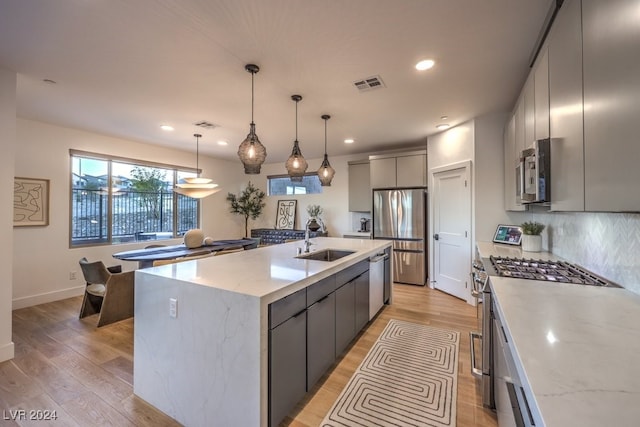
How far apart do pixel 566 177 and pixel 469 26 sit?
4.12 feet

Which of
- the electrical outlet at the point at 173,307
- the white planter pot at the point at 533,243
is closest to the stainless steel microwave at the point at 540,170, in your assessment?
the white planter pot at the point at 533,243

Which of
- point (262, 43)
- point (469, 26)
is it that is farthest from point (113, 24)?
point (469, 26)

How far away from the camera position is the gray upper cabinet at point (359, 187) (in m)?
5.64

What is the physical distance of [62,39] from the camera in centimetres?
200

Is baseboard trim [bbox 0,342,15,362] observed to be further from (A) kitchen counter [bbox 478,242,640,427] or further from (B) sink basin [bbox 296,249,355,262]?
(A) kitchen counter [bbox 478,242,640,427]

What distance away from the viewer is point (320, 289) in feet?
6.75

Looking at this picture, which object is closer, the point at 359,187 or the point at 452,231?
the point at 452,231

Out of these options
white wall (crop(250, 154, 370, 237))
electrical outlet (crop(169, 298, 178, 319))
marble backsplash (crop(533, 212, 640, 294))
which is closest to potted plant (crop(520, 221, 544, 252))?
marble backsplash (crop(533, 212, 640, 294))

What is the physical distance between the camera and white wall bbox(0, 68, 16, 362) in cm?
241

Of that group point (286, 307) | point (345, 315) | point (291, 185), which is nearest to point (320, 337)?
point (345, 315)

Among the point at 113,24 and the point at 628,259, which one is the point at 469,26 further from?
the point at 113,24

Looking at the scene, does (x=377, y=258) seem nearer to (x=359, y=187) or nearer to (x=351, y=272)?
(x=351, y=272)

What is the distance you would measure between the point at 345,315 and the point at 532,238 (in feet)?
6.74

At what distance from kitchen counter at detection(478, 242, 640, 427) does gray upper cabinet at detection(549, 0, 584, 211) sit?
0.46m
